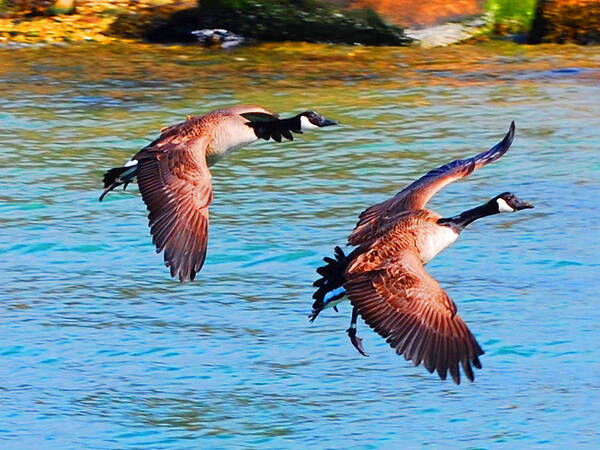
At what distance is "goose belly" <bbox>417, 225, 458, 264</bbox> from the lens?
812 centimetres

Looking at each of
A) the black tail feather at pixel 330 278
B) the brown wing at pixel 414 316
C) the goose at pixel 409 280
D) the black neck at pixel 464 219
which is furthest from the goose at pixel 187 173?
the black neck at pixel 464 219

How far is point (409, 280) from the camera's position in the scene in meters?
7.54

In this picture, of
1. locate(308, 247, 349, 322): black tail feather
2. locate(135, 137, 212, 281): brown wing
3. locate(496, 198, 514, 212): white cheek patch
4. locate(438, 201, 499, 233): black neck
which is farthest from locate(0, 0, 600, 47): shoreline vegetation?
locate(308, 247, 349, 322): black tail feather

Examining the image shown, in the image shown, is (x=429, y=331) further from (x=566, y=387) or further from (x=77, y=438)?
(x=77, y=438)

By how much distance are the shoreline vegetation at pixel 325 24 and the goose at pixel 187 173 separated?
695 cm

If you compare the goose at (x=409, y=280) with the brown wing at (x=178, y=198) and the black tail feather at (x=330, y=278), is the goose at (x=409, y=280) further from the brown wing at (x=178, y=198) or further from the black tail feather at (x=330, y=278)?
the brown wing at (x=178, y=198)

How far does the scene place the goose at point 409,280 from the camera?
7188 millimetres

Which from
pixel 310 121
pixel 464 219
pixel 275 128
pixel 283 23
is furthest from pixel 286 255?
pixel 283 23

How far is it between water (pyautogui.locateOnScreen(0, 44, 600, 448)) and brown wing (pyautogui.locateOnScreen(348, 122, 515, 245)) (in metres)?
→ 0.86

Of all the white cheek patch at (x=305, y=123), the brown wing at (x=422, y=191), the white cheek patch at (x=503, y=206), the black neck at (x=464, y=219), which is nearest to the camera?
the black neck at (x=464, y=219)

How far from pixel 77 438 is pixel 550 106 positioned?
809cm

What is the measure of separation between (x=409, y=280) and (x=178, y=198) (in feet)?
5.68

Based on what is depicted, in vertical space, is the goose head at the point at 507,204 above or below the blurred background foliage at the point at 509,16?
above

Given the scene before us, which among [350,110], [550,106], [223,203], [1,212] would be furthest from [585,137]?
[1,212]
